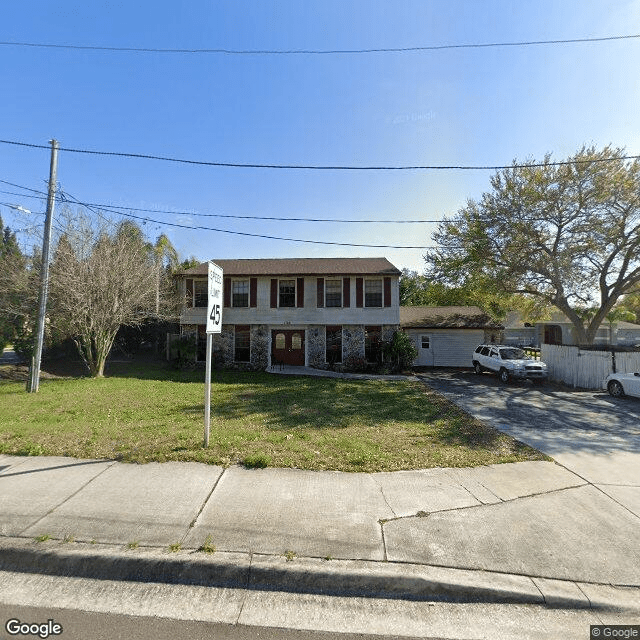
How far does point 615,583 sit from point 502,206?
17.6 m

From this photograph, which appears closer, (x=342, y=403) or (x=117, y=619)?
(x=117, y=619)

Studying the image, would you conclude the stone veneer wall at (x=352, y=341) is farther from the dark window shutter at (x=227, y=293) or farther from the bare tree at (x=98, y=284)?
the bare tree at (x=98, y=284)

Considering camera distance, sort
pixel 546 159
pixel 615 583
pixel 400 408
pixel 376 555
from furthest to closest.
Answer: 1. pixel 546 159
2. pixel 400 408
3. pixel 376 555
4. pixel 615 583

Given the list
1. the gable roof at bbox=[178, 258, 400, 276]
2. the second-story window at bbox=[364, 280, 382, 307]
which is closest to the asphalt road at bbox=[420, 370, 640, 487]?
the second-story window at bbox=[364, 280, 382, 307]

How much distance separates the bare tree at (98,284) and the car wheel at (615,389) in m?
18.9

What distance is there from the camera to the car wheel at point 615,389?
1212cm

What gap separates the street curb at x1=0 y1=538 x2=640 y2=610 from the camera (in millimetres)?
2840

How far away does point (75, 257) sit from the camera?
13.6 m

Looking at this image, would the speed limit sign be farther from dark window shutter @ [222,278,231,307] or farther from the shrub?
dark window shutter @ [222,278,231,307]

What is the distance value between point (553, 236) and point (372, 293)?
9.47m

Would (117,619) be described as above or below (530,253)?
below

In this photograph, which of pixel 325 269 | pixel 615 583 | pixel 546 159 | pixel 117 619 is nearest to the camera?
pixel 117 619

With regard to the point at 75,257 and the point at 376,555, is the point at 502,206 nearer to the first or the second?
the point at 376,555

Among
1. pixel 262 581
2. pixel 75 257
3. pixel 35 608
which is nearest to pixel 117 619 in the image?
pixel 35 608
